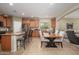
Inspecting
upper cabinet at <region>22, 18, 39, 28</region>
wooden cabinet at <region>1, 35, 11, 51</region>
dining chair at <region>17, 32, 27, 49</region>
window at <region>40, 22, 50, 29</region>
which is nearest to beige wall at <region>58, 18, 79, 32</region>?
window at <region>40, 22, 50, 29</region>

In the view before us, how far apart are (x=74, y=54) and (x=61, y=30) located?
0.82m

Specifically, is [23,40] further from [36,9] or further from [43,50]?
[36,9]

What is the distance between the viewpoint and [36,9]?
3963 millimetres

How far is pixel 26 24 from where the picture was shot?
427 cm

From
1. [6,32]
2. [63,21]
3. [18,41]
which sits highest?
[63,21]

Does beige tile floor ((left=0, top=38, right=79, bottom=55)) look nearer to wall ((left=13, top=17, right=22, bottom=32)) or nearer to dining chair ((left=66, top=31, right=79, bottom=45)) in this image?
dining chair ((left=66, top=31, right=79, bottom=45))

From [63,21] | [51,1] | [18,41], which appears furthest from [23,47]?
[51,1]

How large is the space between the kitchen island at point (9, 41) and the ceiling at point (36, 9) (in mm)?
712

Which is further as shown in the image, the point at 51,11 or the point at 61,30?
the point at 61,30

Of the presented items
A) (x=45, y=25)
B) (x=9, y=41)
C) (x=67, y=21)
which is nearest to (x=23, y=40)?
(x=9, y=41)

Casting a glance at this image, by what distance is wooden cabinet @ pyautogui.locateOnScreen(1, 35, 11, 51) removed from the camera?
4225mm
